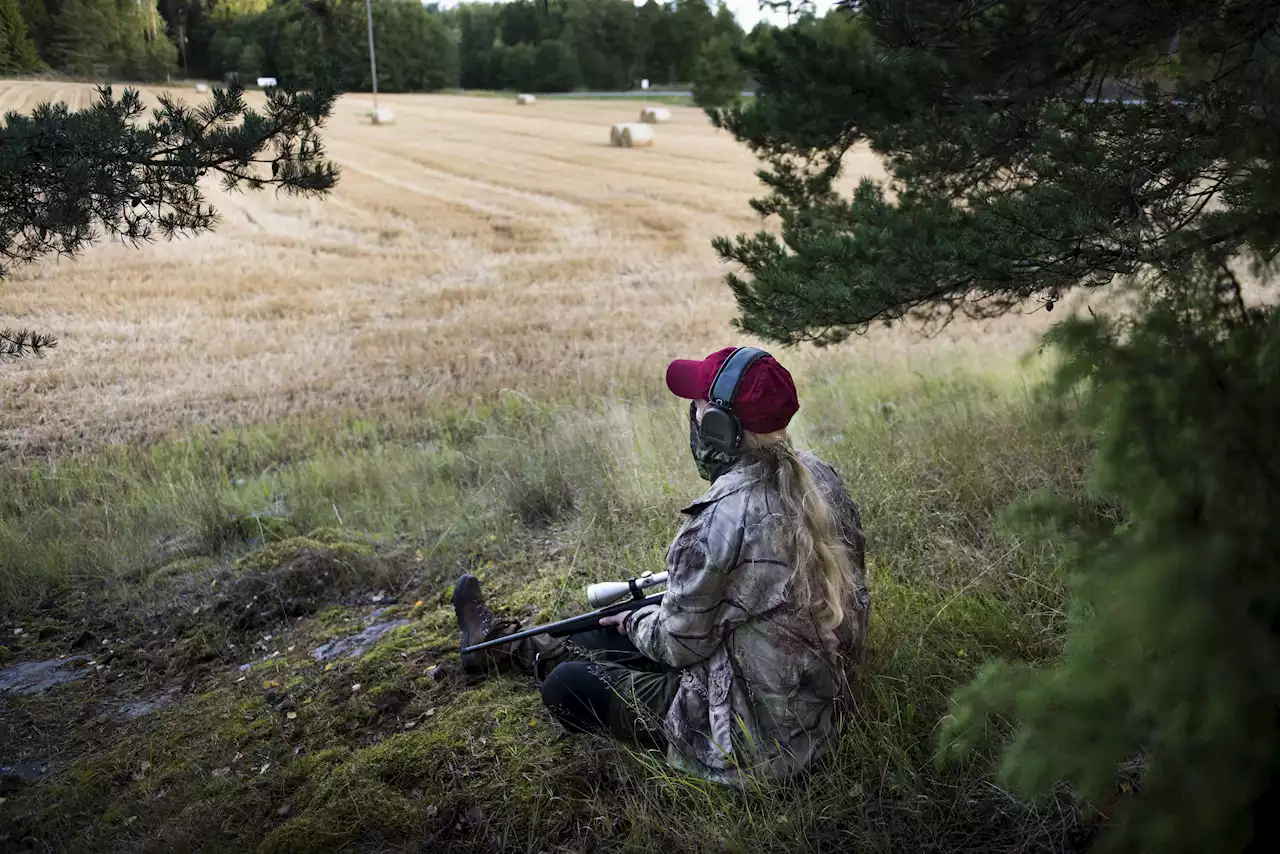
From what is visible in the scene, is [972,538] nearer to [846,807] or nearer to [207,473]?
[846,807]

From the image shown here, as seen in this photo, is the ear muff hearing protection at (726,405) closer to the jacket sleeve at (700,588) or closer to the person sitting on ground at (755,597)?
the person sitting on ground at (755,597)

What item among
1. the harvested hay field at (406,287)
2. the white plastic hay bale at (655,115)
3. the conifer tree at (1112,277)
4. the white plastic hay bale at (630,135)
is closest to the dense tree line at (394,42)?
the harvested hay field at (406,287)

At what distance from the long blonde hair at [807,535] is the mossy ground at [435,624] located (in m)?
0.34

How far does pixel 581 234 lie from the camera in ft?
29.7

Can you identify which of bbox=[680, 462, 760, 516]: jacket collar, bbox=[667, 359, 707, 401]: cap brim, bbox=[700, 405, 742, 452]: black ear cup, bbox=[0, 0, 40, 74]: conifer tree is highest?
bbox=[0, 0, 40, 74]: conifer tree

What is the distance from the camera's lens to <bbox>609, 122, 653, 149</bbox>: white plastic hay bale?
35.4 feet

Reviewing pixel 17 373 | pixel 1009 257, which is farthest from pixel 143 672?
pixel 1009 257

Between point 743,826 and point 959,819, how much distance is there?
48cm

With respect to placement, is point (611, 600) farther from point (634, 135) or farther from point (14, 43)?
point (634, 135)

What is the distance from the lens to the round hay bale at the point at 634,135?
35.5 ft

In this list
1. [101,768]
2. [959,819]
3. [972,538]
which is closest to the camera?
[959,819]

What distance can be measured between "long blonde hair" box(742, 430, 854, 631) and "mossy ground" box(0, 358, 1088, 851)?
0.34 meters

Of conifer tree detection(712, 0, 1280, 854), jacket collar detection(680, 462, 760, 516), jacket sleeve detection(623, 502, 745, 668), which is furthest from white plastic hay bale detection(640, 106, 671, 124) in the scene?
jacket sleeve detection(623, 502, 745, 668)

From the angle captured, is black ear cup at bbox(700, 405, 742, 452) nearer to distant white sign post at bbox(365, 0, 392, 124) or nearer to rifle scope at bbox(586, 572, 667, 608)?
rifle scope at bbox(586, 572, 667, 608)
